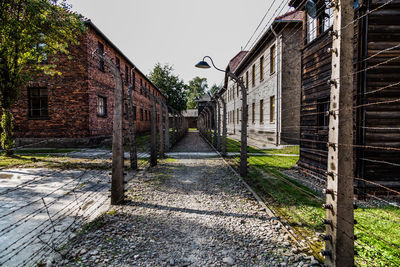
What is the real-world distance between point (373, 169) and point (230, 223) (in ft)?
11.6

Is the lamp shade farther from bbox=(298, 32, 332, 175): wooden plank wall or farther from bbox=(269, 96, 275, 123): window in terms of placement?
bbox=(269, 96, 275, 123): window

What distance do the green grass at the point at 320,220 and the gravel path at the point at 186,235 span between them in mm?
349

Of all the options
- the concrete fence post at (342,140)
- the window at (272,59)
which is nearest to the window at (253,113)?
the window at (272,59)

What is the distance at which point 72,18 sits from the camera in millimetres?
9062

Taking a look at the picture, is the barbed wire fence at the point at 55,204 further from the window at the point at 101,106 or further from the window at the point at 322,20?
the window at the point at 101,106

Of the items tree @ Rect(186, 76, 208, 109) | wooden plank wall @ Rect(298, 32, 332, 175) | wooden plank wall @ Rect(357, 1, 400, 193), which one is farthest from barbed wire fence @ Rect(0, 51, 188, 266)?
tree @ Rect(186, 76, 208, 109)

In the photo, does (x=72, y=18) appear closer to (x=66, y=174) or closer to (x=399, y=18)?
(x=66, y=174)

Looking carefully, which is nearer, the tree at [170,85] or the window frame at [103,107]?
the window frame at [103,107]

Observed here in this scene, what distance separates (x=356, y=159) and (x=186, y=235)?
403 centimetres

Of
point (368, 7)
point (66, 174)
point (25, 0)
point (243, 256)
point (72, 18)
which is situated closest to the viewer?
point (243, 256)

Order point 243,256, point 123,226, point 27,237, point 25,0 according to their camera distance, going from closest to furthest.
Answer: point 243,256 → point 27,237 → point 123,226 → point 25,0

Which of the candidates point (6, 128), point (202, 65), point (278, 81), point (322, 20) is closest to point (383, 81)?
point (322, 20)

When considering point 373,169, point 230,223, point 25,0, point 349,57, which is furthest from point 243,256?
point 25,0

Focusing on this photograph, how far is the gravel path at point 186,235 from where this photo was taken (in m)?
2.48
